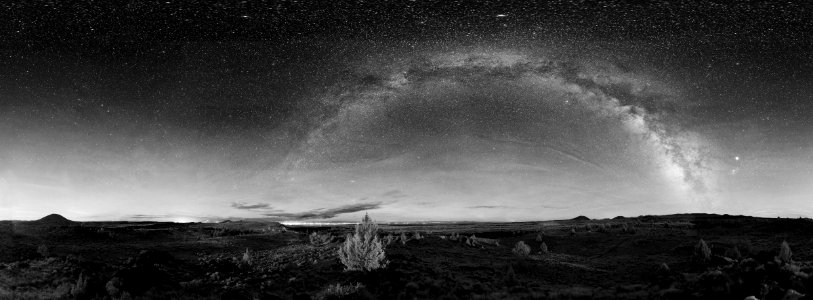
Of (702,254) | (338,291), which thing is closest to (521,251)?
(702,254)

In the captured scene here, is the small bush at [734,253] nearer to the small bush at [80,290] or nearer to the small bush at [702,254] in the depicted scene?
the small bush at [702,254]

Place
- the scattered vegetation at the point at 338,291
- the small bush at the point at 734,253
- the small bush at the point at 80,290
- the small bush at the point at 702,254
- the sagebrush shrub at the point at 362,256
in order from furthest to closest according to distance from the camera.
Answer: the small bush at the point at 734,253 < the small bush at the point at 702,254 < the sagebrush shrub at the point at 362,256 < the small bush at the point at 80,290 < the scattered vegetation at the point at 338,291

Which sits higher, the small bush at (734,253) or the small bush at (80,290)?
the small bush at (734,253)

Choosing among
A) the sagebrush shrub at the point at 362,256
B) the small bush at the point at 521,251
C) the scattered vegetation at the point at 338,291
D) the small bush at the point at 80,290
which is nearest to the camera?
the scattered vegetation at the point at 338,291

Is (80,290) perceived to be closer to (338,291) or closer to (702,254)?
(338,291)

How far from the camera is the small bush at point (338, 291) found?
13.4 meters

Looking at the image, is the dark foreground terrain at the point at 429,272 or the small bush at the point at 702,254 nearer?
the dark foreground terrain at the point at 429,272

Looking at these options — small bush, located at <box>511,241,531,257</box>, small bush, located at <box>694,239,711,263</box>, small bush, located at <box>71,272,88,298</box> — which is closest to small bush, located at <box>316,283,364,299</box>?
small bush, located at <box>71,272,88,298</box>

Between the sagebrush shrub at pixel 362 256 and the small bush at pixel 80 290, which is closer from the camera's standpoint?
the small bush at pixel 80 290

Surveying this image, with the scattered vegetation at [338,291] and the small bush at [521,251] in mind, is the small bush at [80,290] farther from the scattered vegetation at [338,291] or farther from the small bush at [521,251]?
the small bush at [521,251]

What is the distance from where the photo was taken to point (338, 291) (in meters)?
13.5

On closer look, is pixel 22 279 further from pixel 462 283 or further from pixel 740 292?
pixel 740 292

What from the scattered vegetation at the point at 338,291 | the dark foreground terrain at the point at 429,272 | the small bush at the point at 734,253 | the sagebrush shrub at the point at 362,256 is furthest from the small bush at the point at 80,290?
the small bush at the point at 734,253

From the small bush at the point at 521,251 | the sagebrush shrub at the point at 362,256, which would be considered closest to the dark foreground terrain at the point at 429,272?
the small bush at the point at 521,251
